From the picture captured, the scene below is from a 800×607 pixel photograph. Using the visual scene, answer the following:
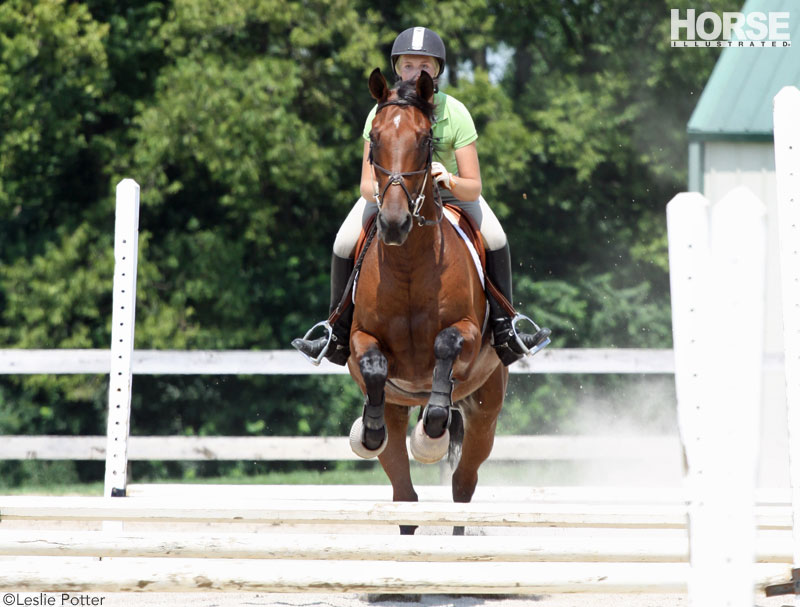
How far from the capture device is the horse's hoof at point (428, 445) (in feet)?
13.5

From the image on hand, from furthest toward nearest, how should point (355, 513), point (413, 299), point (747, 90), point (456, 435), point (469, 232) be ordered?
point (747, 90) → point (456, 435) → point (469, 232) → point (413, 299) → point (355, 513)

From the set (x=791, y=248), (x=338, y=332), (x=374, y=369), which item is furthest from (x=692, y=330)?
(x=338, y=332)

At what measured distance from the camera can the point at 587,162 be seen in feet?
42.6

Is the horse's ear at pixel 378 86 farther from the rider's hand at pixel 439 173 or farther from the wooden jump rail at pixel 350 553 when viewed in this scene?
the wooden jump rail at pixel 350 553

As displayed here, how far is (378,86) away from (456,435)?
211cm

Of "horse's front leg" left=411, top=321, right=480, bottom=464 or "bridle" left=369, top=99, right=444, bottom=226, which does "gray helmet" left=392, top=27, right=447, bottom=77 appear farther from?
"horse's front leg" left=411, top=321, right=480, bottom=464

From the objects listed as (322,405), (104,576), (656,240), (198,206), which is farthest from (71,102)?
(104,576)

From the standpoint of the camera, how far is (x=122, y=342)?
487 cm

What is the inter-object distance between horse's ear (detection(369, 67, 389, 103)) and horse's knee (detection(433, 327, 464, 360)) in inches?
40.9

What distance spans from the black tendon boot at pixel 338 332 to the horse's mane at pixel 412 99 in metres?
0.97

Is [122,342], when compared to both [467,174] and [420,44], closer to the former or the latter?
[467,174]

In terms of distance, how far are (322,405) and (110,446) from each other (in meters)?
Answer: 7.40

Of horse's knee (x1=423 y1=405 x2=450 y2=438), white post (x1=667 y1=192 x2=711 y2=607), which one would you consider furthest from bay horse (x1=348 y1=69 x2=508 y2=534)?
white post (x1=667 y1=192 x2=711 y2=607)

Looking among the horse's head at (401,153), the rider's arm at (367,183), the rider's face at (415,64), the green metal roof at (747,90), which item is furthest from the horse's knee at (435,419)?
the green metal roof at (747,90)
